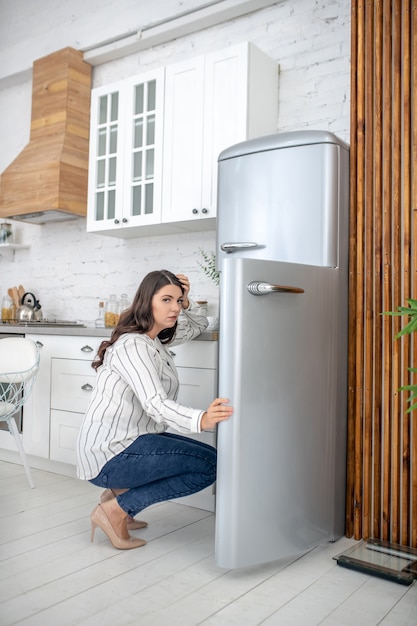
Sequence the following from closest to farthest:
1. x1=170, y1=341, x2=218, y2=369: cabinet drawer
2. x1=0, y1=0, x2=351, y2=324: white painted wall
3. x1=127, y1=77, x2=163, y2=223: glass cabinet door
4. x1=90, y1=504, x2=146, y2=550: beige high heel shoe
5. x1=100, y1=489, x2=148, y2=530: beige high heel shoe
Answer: x1=90, y1=504, x2=146, y2=550: beige high heel shoe, x1=100, y1=489, x2=148, y2=530: beige high heel shoe, x1=170, y1=341, x2=218, y2=369: cabinet drawer, x1=0, y1=0, x2=351, y2=324: white painted wall, x1=127, y1=77, x2=163, y2=223: glass cabinet door

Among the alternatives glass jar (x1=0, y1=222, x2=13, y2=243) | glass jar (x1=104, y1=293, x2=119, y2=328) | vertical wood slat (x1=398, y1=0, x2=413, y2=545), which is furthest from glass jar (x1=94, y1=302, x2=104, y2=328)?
vertical wood slat (x1=398, y1=0, x2=413, y2=545)

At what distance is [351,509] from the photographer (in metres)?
2.45

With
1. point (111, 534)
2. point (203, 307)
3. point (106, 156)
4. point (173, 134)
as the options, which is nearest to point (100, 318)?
point (203, 307)

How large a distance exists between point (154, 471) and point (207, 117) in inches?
75.3

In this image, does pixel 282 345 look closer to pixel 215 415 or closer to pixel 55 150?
pixel 215 415

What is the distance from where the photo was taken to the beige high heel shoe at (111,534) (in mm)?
2236

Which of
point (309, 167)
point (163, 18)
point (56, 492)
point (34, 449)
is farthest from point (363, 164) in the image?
point (34, 449)

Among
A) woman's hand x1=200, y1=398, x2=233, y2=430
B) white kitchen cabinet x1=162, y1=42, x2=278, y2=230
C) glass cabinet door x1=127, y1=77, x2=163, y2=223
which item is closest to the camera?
woman's hand x1=200, y1=398, x2=233, y2=430

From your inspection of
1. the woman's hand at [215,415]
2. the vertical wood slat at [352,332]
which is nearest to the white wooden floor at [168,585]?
the vertical wood slat at [352,332]

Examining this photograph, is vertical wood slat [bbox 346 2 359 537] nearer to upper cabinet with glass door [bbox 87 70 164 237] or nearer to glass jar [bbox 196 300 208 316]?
glass jar [bbox 196 300 208 316]

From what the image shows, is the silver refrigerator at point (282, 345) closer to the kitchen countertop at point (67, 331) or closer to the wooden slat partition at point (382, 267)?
the wooden slat partition at point (382, 267)

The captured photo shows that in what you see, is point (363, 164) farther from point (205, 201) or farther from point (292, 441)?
point (292, 441)

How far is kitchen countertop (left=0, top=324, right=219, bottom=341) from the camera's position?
9.00 feet

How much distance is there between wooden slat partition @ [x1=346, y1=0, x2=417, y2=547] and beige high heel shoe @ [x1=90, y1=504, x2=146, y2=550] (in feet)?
2.98
